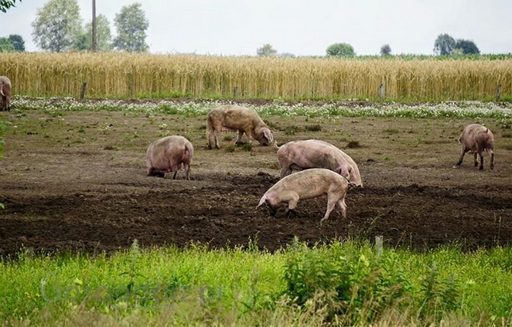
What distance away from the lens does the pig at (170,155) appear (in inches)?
863

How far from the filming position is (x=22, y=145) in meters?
28.6

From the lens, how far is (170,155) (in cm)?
2192

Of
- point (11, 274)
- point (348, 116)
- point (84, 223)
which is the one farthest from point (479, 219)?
point (348, 116)

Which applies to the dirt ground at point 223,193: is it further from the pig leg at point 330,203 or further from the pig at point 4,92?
the pig at point 4,92

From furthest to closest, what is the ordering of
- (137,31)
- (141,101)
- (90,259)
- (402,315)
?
(137,31)
(141,101)
(90,259)
(402,315)

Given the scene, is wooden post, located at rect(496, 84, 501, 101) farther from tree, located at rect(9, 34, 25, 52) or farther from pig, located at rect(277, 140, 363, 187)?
tree, located at rect(9, 34, 25, 52)

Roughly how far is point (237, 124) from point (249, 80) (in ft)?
81.5

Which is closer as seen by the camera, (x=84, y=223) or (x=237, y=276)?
(x=237, y=276)

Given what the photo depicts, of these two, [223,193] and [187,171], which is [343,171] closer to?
[223,193]

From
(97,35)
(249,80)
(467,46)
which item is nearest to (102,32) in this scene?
(97,35)

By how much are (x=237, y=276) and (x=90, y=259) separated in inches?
100

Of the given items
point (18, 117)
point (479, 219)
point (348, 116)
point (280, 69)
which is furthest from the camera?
point (280, 69)

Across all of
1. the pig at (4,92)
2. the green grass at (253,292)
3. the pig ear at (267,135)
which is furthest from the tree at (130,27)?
the green grass at (253,292)

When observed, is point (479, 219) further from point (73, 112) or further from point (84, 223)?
point (73, 112)
